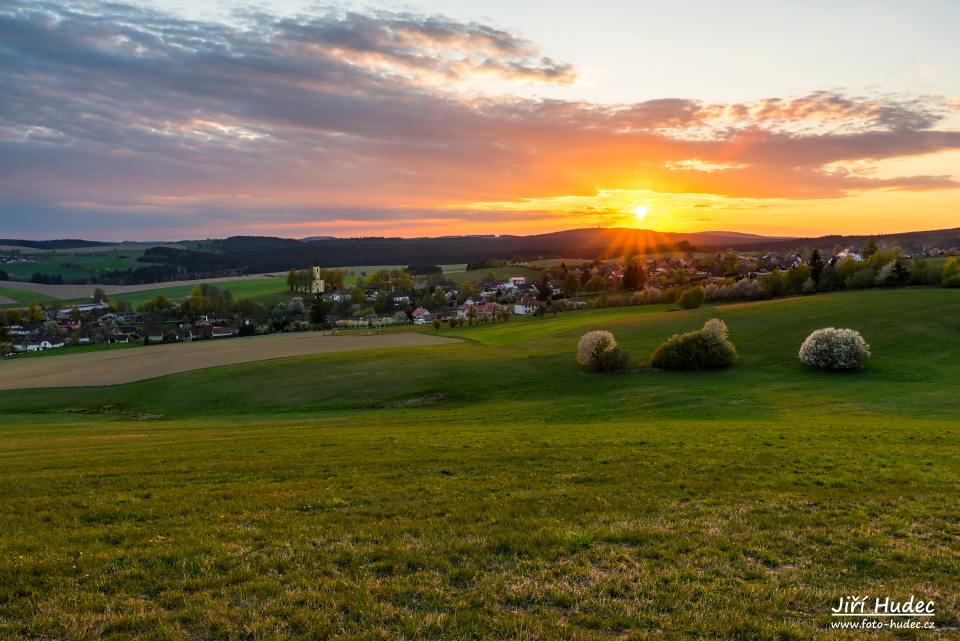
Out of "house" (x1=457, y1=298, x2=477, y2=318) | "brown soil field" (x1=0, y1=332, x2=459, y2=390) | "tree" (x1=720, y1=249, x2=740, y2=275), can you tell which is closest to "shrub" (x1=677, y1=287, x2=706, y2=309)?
"brown soil field" (x1=0, y1=332, x2=459, y2=390)

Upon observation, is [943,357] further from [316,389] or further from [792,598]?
[316,389]

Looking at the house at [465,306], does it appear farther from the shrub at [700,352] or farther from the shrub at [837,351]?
the shrub at [837,351]

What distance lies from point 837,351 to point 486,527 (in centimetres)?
4661

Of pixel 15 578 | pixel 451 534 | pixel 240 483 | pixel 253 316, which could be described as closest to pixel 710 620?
pixel 451 534

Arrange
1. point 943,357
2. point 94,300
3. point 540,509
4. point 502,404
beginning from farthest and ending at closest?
point 94,300
point 943,357
point 502,404
point 540,509

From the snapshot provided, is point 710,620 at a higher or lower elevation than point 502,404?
higher

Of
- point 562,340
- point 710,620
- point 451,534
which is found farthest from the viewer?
point 562,340

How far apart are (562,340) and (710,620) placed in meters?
66.9

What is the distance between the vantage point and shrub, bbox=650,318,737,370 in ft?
168

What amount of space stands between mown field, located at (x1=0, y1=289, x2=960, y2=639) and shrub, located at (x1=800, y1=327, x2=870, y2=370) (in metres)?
13.7

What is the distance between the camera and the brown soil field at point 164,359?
65.1 m

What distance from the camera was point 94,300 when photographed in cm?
17062

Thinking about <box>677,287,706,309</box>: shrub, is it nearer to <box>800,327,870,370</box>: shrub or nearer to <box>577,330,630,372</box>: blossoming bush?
<box>800,327,870,370</box>: shrub

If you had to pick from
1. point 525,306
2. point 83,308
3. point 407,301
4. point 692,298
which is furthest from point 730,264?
point 83,308
